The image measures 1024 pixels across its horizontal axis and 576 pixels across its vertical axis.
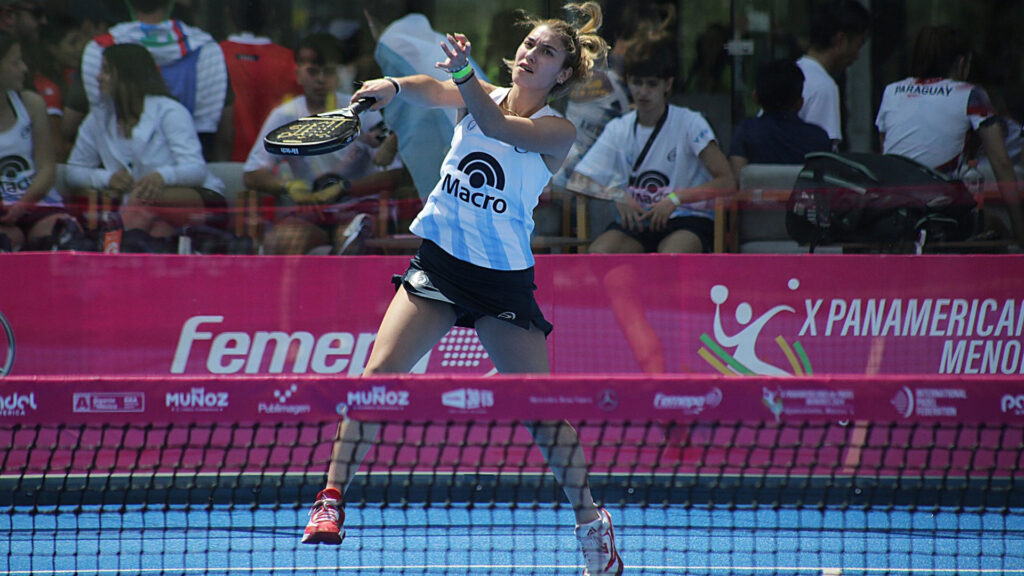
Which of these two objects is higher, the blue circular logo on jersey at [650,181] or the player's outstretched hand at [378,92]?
A: the player's outstretched hand at [378,92]

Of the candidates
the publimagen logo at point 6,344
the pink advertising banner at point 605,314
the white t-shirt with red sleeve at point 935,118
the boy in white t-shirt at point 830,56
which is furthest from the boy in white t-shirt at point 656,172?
the publimagen logo at point 6,344

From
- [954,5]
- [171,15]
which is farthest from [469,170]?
[954,5]

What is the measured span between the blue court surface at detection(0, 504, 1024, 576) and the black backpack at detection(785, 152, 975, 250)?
173 centimetres

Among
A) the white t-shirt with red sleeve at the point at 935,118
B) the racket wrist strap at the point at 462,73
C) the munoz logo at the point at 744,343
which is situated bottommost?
the munoz logo at the point at 744,343

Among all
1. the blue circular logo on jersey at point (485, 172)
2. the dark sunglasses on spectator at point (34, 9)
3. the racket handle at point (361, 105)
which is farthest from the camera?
the dark sunglasses on spectator at point (34, 9)

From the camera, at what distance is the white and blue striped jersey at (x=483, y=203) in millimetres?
3816

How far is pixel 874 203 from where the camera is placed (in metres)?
6.61

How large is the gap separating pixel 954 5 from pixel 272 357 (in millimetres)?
5138

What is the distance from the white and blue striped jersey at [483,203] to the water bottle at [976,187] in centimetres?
381

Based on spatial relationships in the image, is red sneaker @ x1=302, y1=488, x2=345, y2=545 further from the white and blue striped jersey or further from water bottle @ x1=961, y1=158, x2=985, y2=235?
water bottle @ x1=961, y1=158, x2=985, y2=235

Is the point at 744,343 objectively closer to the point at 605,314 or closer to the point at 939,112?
the point at 605,314

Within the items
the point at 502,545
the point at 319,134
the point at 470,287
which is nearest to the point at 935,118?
the point at 502,545

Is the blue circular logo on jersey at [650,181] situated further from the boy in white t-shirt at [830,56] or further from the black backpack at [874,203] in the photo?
the boy in white t-shirt at [830,56]

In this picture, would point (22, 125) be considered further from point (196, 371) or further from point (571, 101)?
point (571, 101)
